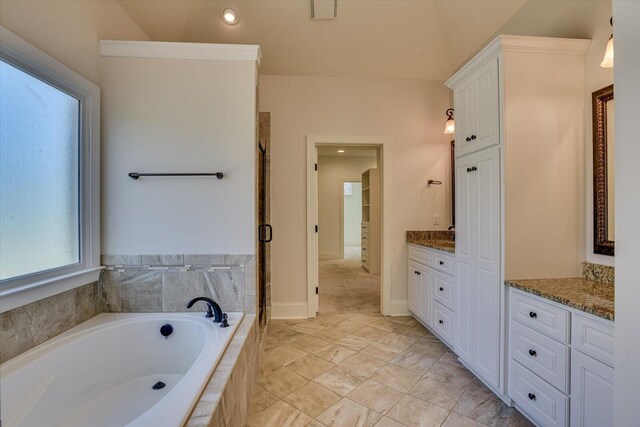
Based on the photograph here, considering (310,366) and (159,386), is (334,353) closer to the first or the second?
(310,366)

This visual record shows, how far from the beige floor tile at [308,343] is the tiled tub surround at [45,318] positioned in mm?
1486

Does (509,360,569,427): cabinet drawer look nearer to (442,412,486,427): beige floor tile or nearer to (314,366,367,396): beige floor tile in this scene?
(442,412,486,427): beige floor tile

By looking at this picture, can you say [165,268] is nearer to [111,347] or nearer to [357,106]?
[111,347]

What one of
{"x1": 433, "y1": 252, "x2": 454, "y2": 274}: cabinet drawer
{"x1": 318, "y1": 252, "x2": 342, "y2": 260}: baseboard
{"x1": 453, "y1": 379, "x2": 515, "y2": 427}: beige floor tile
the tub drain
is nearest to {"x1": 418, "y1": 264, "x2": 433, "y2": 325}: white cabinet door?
{"x1": 433, "y1": 252, "x2": 454, "y2": 274}: cabinet drawer

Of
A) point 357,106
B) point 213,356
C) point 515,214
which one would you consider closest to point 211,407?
point 213,356

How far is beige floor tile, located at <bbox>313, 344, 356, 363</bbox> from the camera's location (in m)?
2.18

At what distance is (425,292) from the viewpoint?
8.65ft

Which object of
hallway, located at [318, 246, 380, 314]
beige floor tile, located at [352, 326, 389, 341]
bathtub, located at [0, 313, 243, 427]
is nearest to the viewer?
bathtub, located at [0, 313, 243, 427]

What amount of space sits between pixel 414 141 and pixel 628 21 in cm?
239

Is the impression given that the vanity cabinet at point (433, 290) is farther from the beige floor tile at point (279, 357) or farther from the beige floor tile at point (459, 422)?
the beige floor tile at point (279, 357)

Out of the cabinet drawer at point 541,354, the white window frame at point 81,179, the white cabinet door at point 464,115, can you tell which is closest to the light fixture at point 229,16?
the white window frame at point 81,179

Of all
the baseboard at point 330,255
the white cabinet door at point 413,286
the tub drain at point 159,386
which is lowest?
the baseboard at point 330,255

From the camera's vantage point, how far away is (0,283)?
1.17 m

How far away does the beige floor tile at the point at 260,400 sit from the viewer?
5.29 feet
